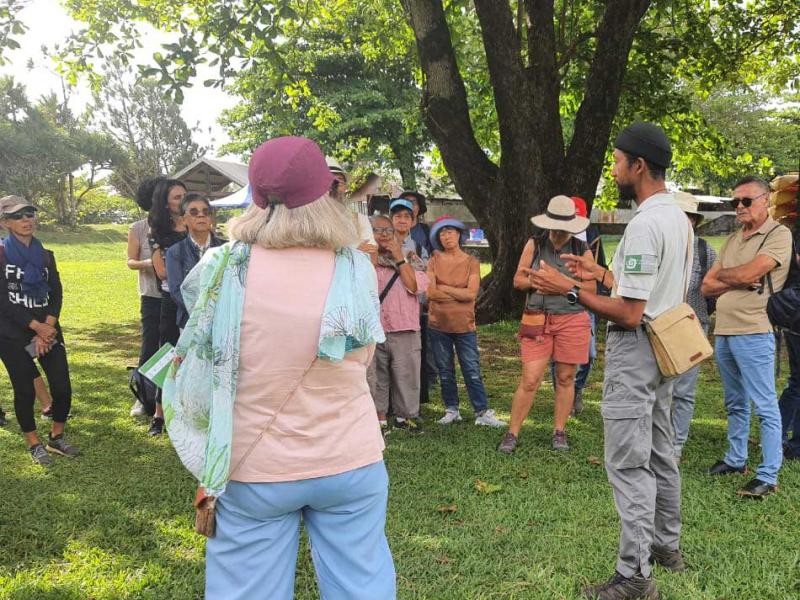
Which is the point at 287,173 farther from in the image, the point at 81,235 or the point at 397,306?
the point at 81,235

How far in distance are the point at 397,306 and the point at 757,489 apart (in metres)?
2.93

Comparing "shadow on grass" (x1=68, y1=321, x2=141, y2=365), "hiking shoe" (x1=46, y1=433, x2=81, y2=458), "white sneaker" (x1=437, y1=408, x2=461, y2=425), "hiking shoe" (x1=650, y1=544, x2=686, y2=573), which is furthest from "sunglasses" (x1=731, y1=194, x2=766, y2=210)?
"shadow on grass" (x1=68, y1=321, x2=141, y2=365)

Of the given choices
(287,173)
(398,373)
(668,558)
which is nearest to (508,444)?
(398,373)

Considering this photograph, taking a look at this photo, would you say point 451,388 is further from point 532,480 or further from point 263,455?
point 263,455

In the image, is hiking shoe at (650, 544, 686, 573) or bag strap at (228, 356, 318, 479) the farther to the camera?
hiking shoe at (650, 544, 686, 573)

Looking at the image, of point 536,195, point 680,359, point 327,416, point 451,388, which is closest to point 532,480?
point 451,388

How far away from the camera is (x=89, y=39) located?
33.7 feet

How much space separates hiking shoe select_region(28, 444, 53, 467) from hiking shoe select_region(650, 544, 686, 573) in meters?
4.33

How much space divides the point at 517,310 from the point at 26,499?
8.20 metres

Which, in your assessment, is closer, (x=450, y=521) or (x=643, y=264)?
(x=643, y=264)

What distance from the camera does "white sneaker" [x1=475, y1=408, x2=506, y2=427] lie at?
19.4 feet

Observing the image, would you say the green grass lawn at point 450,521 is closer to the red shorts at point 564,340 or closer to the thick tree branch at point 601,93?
the red shorts at point 564,340

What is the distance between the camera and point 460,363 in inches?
233

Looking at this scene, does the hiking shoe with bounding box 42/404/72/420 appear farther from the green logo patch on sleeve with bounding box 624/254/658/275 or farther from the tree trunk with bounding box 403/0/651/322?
the tree trunk with bounding box 403/0/651/322
